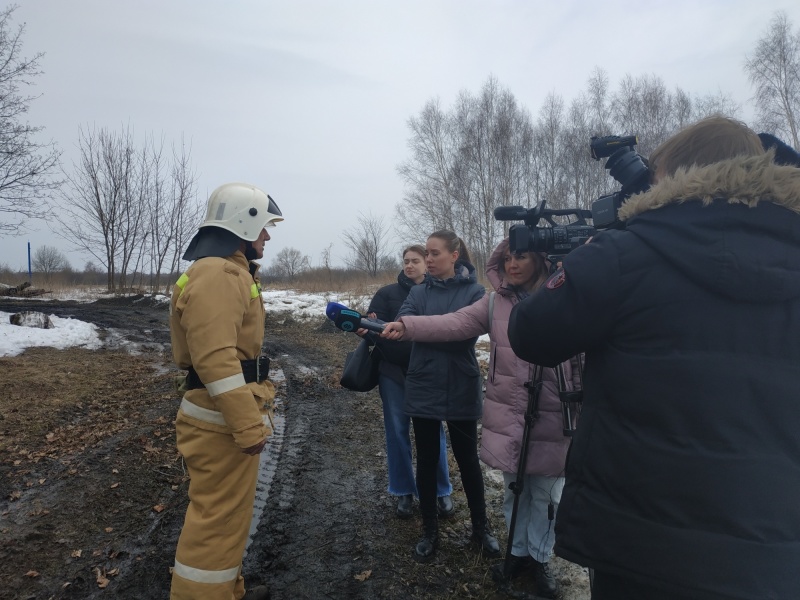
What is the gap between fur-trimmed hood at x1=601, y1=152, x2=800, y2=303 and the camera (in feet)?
4.21

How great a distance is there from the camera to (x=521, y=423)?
2.80 meters

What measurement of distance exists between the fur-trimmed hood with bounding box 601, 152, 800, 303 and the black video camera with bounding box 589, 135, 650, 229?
16.9 inches

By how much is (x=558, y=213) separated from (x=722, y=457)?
139cm

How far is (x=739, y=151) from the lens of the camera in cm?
153

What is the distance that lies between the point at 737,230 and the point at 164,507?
395 centimetres

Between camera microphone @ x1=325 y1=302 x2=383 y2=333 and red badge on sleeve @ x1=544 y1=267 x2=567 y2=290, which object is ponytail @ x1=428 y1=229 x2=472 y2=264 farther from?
red badge on sleeve @ x1=544 y1=267 x2=567 y2=290

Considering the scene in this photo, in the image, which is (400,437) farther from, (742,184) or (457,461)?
(742,184)

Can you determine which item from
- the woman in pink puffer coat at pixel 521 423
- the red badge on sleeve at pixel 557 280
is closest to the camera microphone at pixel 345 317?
the woman in pink puffer coat at pixel 521 423

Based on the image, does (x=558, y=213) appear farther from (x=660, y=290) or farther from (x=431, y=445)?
(x=431, y=445)

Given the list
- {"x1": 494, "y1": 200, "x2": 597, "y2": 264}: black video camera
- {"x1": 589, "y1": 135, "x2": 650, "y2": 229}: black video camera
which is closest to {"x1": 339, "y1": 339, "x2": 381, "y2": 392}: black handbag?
{"x1": 494, "y1": 200, "x2": 597, "y2": 264}: black video camera

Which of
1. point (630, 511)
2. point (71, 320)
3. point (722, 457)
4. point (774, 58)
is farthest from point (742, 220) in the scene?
point (774, 58)

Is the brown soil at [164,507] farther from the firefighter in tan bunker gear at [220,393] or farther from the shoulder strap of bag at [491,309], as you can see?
the shoulder strap of bag at [491,309]

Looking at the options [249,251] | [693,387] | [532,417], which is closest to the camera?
[693,387]

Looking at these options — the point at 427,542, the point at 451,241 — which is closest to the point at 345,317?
the point at 451,241
